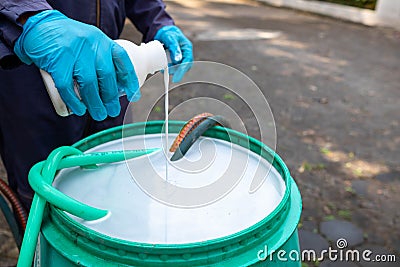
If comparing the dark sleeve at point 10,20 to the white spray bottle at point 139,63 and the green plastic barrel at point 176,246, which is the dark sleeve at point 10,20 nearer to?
the white spray bottle at point 139,63

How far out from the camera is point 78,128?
1248 mm

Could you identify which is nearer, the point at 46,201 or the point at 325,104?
the point at 46,201

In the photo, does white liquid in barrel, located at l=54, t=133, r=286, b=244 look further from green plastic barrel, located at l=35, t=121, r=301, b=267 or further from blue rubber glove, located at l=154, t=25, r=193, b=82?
blue rubber glove, located at l=154, t=25, r=193, b=82

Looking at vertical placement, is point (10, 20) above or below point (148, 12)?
above

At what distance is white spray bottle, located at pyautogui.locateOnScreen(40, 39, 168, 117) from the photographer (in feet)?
2.71

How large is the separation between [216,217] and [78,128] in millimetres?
588

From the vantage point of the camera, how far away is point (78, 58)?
0.80 metres

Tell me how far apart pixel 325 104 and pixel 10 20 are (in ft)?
8.62

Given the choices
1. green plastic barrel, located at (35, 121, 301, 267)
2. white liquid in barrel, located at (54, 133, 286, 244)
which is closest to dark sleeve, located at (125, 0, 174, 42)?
white liquid in barrel, located at (54, 133, 286, 244)

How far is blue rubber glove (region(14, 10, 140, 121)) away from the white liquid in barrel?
162mm

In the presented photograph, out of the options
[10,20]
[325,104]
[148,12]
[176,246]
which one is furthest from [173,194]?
[325,104]

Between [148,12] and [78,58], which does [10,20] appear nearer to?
[78,58]

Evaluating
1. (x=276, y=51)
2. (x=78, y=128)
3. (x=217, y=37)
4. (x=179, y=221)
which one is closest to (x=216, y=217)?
(x=179, y=221)

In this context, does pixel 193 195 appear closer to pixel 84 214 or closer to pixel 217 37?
pixel 84 214
